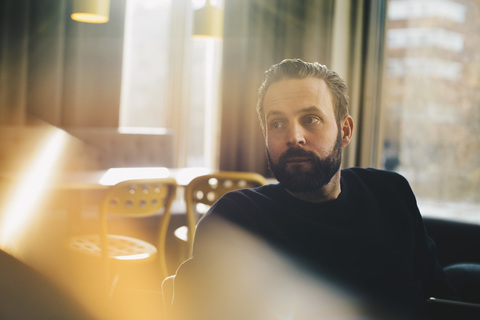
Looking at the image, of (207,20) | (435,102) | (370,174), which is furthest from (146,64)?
(370,174)

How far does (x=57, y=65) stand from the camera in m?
4.27

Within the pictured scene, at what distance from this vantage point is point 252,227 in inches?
39.0

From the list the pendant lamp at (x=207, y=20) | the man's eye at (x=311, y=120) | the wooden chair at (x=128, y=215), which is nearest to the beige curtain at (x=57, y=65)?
the pendant lamp at (x=207, y=20)

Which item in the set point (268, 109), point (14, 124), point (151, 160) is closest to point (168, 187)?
point (268, 109)

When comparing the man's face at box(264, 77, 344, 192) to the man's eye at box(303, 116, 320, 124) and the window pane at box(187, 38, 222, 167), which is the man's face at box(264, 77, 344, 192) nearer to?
the man's eye at box(303, 116, 320, 124)

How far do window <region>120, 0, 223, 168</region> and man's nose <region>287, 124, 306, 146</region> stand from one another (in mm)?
4050

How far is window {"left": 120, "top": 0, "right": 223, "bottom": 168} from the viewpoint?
5031 millimetres

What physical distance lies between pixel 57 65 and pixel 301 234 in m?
3.81

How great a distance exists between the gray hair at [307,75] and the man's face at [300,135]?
0.01 metres

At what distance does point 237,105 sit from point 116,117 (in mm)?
1190

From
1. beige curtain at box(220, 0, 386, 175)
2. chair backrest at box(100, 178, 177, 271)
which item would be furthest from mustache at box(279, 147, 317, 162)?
beige curtain at box(220, 0, 386, 175)

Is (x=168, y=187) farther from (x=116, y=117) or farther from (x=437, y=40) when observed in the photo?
(x=437, y=40)

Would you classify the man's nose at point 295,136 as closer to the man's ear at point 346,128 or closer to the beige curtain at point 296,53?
the man's ear at point 346,128

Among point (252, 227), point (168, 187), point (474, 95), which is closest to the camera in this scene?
point (252, 227)
